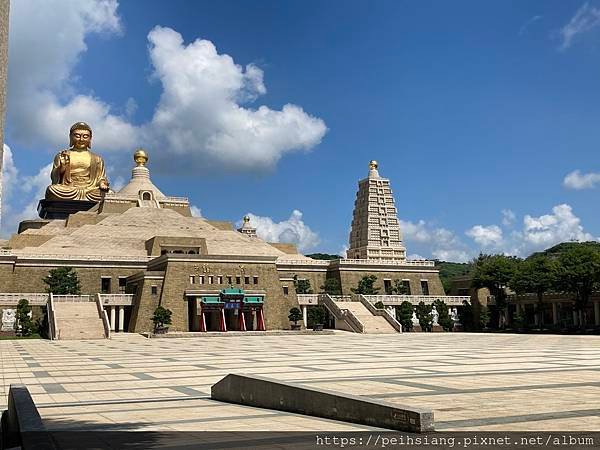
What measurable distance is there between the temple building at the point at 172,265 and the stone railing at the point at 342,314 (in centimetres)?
9

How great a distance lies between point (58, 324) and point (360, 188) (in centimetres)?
4156

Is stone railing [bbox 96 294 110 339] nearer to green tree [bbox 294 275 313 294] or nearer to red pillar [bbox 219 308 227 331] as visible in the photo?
red pillar [bbox 219 308 227 331]

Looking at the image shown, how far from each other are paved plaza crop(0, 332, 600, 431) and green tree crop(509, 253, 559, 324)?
29377 millimetres

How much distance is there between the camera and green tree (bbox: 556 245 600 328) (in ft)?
170

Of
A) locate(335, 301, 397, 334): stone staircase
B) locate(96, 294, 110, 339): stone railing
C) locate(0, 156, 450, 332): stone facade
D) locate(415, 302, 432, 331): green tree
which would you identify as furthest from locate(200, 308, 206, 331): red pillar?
locate(415, 302, 432, 331): green tree

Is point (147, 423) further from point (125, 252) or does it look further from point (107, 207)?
point (107, 207)

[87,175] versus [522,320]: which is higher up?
[87,175]

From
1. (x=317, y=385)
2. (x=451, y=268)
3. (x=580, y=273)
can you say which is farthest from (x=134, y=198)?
(x=451, y=268)

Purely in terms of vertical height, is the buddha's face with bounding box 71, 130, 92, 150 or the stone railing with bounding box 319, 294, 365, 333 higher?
the buddha's face with bounding box 71, 130, 92, 150

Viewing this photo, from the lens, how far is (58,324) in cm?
4762

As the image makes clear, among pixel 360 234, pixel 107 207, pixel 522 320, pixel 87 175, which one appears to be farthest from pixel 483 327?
pixel 87 175

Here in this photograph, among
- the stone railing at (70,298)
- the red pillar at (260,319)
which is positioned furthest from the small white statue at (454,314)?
the stone railing at (70,298)

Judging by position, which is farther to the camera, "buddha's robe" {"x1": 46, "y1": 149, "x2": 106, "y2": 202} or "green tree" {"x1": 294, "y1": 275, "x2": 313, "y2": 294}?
"buddha's robe" {"x1": 46, "y1": 149, "x2": 106, "y2": 202}

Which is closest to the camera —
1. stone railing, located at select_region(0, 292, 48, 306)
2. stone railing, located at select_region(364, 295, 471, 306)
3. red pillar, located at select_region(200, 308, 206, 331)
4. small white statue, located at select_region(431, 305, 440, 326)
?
stone railing, located at select_region(0, 292, 48, 306)
